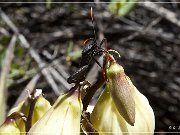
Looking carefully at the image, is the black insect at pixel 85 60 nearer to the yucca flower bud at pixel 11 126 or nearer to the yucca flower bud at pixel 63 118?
the yucca flower bud at pixel 63 118

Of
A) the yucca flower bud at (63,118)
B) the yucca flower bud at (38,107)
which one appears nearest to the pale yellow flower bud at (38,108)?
the yucca flower bud at (38,107)

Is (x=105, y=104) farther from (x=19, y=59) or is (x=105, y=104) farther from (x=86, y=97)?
(x=19, y=59)

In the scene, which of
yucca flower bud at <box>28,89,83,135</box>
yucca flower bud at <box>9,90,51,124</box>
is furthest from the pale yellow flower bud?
yucca flower bud at <box>28,89,83,135</box>

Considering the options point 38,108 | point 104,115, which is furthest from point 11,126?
point 104,115

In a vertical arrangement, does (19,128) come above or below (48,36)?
below

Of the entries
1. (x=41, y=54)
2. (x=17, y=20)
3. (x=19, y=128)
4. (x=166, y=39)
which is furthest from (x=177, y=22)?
(x=19, y=128)

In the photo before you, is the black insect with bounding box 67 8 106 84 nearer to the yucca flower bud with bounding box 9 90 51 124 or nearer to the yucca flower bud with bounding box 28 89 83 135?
the yucca flower bud with bounding box 28 89 83 135
